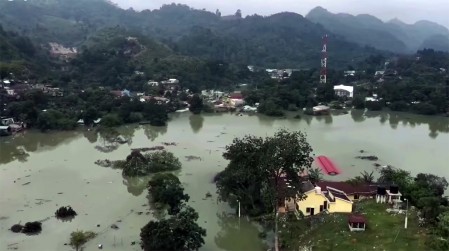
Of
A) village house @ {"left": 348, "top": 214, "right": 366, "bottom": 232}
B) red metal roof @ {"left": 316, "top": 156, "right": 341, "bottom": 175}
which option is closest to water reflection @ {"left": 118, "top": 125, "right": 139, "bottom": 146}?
red metal roof @ {"left": 316, "top": 156, "right": 341, "bottom": 175}

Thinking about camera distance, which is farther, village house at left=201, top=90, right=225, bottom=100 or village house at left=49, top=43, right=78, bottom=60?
village house at left=49, top=43, right=78, bottom=60

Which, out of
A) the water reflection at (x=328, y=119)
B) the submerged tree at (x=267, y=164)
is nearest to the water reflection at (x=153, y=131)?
the water reflection at (x=328, y=119)

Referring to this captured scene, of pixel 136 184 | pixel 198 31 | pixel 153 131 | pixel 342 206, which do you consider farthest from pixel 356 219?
pixel 198 31

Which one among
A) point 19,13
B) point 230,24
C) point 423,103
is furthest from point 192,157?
point 230,24

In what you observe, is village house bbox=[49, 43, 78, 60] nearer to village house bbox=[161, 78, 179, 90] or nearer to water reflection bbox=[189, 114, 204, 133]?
village house bbox=[161, 78, 179, 90]

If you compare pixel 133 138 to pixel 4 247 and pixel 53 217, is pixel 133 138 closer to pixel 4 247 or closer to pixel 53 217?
pixel 53 217

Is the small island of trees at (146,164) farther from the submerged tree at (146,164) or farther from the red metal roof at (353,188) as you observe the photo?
the red metal roof at (353,188)
